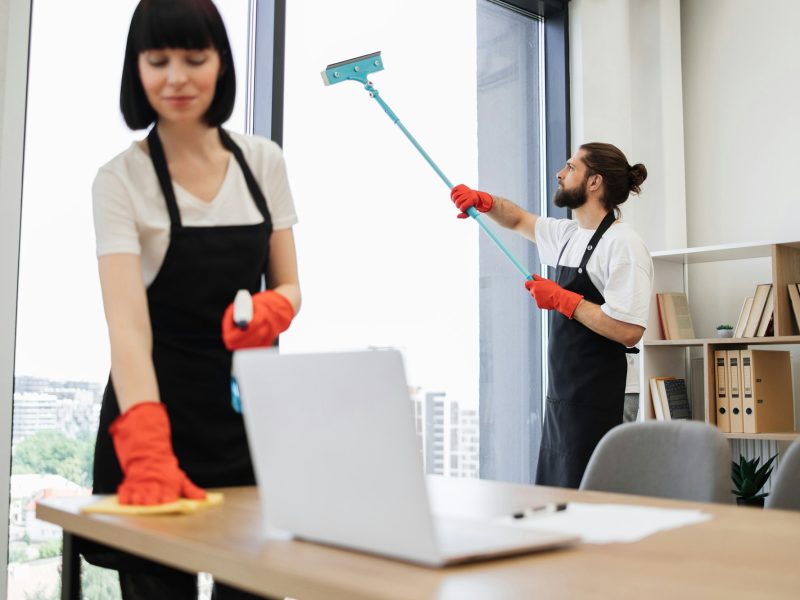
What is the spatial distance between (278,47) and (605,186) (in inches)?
49.0

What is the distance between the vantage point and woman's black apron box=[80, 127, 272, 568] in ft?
4.35

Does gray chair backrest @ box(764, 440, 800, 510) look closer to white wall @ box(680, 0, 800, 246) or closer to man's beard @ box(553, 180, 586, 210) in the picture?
man's beard @ box(553, 180, 586, 210)

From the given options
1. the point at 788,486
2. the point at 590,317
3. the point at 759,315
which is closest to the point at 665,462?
the point at 788,486

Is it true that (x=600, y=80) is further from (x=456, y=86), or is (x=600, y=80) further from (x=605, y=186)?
(x=605, y=186)

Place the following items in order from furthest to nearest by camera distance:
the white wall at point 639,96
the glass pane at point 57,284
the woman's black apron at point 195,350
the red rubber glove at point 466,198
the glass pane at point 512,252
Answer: the white wall at point 639,96 → the glass pane at point 512,252 → the red rubber glove at point 466,198 → the glass pane at point 57,284 → the woman's black apron at point 195,350

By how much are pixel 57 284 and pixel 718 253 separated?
280cm

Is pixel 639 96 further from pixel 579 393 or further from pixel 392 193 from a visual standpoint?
pixel 579 393

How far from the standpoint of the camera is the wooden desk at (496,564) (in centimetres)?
72

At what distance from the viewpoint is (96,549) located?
122 centimetres

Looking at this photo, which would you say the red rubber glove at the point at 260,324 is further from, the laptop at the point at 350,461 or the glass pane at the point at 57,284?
the glass pane at the point at 57,284

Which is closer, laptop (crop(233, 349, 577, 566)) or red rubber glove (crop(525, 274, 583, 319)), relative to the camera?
laptop (crop(233, 349, 577, 566))

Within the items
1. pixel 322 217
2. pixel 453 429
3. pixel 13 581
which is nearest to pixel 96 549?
pixel 13 581

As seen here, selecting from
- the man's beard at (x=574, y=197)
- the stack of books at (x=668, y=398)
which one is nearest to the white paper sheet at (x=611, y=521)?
the man's beard at (x=574, y=197)

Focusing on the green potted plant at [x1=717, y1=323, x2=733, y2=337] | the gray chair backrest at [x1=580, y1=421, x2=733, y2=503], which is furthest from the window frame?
the gray chair backrest at [x1=580, y1=421, x2=733, y2=503]
